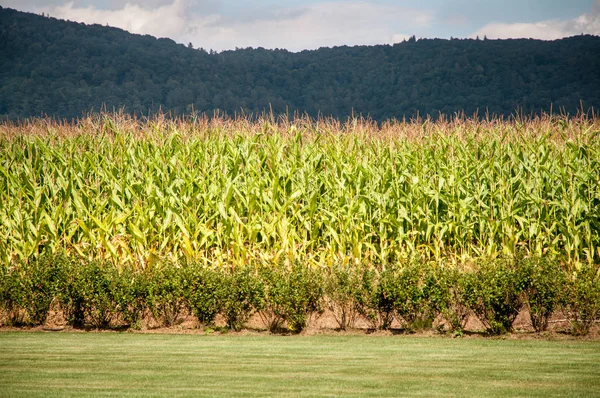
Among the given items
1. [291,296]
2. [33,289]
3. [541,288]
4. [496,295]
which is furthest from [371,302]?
[33,289]

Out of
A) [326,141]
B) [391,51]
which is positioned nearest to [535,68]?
[391,51]

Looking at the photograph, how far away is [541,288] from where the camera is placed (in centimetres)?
923

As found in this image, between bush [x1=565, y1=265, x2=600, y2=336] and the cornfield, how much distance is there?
2.14 meters

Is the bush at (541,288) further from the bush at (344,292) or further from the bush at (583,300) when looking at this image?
the bush at (344,292)

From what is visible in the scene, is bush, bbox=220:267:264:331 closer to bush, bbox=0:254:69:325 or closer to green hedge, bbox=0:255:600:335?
green hedge, bbox=0:255:600:335

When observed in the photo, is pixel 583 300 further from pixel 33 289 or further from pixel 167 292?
pixel 33 289

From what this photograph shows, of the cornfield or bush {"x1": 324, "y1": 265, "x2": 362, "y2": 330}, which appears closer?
bush {"x1": 324, "y1": 265, "x2": 362, "y2": 330}

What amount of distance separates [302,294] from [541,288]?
118 inches

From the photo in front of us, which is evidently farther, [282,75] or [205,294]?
[282,75]

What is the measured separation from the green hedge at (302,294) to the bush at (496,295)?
1cm

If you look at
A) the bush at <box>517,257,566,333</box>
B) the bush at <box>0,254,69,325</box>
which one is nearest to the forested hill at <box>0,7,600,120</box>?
the bush at <box>0,254,69,325</box>

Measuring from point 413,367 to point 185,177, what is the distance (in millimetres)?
6392

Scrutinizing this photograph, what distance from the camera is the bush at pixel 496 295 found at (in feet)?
30.6

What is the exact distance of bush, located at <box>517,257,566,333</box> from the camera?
9250 mm
